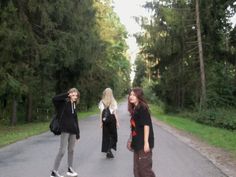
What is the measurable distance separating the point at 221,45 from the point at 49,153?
1120 inches

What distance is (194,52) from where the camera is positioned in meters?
40.0

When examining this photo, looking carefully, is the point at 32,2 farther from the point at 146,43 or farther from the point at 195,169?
the point at 146,43

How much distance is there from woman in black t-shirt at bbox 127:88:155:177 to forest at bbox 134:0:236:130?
25240 mm

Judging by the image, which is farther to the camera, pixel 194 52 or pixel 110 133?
pixel 194 52

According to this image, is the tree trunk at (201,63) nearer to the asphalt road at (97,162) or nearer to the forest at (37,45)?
the forest at (37,45)

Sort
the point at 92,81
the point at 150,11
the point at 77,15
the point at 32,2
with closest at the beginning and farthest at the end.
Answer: the point at 32,2
the point at 77,15
the point at 150,11
the point at 92,81

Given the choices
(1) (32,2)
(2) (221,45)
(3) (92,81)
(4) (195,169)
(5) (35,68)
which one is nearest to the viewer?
(4) (195,169)

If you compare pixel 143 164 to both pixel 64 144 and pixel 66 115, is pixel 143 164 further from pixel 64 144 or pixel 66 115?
pixel 66 115

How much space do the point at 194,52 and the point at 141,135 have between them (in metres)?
33.0

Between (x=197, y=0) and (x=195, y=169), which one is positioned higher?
(x=197, y=0)

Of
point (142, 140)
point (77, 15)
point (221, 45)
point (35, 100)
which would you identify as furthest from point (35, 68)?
point (142, 140)

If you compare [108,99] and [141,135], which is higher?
[108,99]

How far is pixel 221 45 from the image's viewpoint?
132 ft

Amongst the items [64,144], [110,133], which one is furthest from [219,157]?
[64,144]
